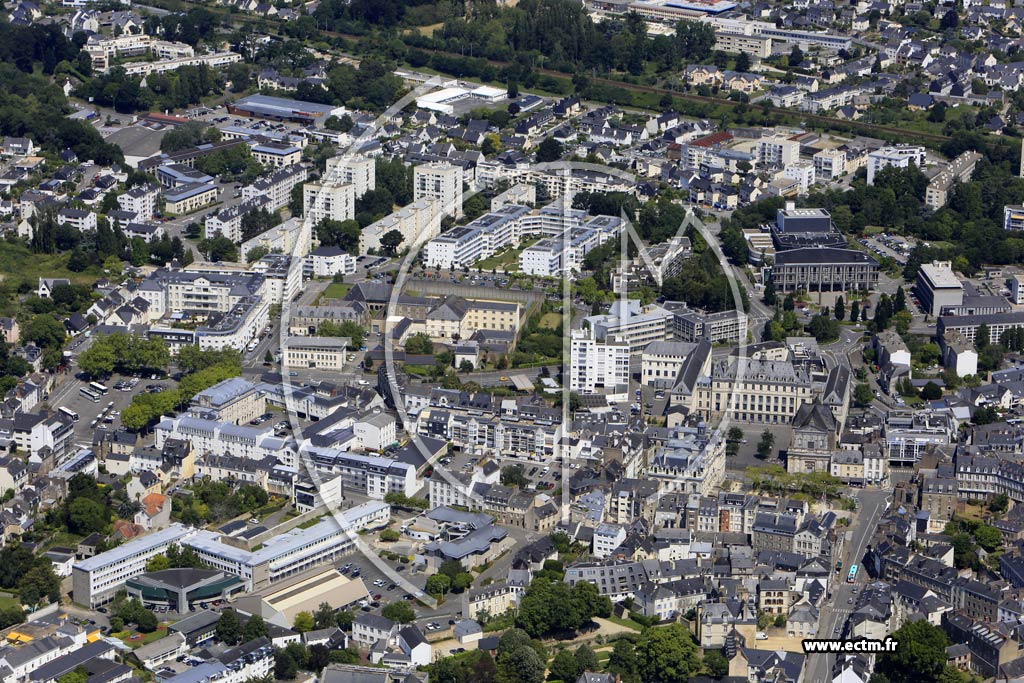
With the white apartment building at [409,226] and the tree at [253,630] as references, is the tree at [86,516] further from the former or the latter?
the white apartment building at [409,226]

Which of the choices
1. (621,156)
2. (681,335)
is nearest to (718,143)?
(621,156)

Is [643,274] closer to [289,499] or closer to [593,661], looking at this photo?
[289,499]

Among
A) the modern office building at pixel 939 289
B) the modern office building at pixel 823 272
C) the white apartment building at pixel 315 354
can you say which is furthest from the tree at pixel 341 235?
the modern office building at pixel 939 289

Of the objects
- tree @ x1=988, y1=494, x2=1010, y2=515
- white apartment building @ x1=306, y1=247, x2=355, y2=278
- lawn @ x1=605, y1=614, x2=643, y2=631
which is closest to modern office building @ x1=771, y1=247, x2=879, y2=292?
white apartment building @ x1=306, y1=247, x2=355, y2=278

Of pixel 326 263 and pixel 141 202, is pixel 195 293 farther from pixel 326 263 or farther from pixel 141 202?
pixel 141 202

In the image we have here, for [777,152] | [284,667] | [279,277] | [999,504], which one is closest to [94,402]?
Answer: [279,277]

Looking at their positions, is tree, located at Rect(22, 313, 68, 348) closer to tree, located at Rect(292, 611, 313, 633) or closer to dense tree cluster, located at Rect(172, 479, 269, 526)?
dense tree cluster, located at Rect(172, 479, 269, 526)
